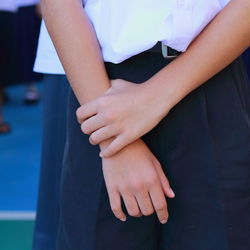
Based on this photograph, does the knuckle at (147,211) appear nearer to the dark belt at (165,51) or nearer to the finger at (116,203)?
the finger at (116,203)

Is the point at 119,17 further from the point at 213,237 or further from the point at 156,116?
the point at 213,237

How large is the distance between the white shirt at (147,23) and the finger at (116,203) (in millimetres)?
207

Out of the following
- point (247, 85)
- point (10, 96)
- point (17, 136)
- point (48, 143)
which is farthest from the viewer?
point (10, 96)

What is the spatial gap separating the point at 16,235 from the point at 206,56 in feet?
5.77

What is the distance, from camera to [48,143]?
1.31 meters

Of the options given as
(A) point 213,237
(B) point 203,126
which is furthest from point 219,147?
(A) point 213,237

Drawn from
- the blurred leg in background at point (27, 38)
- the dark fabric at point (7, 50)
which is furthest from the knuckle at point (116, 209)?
the blurred leg in background at point (27, 38)

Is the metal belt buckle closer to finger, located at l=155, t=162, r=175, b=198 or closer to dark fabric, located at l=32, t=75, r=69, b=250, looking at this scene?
finger, located at l=155, t=162, r=175, b=198

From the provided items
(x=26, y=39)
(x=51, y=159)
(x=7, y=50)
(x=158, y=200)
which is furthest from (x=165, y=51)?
(x=26, y=39)

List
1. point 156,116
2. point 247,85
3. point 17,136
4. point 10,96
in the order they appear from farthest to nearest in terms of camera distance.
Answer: point 10,96 < point 17,136 < point 247,85 < point 156,116

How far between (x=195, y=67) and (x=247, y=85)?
0.48 feet

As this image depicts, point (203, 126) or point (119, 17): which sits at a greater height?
point (119, 17)

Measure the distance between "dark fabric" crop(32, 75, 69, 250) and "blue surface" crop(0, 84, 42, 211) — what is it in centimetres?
137

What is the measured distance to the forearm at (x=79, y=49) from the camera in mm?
875
